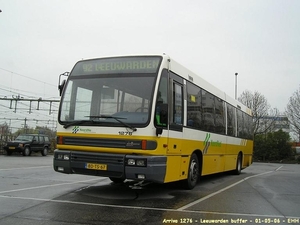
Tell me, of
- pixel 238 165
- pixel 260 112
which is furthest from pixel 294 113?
pixel 238 165

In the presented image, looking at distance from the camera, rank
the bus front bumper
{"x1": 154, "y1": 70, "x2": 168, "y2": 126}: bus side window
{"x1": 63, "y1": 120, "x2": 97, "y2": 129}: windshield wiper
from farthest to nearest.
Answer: {"x1": 63, "y1": 120, "x2": 97, "y2": 129}: windshield wiper < {"x1": 154, "y1": 70, "x2": 168, "y2": 126}: bus side window < the bus front bumper

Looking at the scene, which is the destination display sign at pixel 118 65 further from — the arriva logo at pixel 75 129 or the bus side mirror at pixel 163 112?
the arriva logo at pixel 75 129

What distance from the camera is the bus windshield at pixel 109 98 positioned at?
7219 millimetres

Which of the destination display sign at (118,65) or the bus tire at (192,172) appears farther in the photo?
the bus tire at (192,172)

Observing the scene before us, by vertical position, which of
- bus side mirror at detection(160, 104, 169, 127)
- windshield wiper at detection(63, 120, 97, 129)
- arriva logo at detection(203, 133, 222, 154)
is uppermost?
bus side mirror at detection(160, 104, 169, 127)

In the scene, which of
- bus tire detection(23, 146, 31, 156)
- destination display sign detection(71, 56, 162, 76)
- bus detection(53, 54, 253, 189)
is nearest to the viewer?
bus detection(53, 54, 253, 189)

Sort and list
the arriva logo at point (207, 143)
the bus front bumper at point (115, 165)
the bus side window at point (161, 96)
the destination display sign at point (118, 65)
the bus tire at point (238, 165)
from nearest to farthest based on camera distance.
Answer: the bus front bumper at point (115, 165)
the bus side window at point (161, 96)
the destination display sign at point (118, 65)
the arriva logo at point (207, 143)
the bus tire at point (238, 165)

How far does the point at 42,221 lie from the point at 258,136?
141 feet

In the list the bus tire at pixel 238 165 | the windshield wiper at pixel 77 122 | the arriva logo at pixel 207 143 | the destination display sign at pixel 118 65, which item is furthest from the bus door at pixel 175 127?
the bus tire at pixel 238 165

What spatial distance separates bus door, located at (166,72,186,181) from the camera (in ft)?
25.1

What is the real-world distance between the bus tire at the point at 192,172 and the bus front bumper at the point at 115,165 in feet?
6.39

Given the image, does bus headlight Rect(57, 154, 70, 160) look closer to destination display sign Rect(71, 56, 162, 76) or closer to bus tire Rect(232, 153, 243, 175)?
destination display sign Rect(71, 56, 162, 76)

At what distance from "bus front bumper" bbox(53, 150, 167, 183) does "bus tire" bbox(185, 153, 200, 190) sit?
6.39 ft

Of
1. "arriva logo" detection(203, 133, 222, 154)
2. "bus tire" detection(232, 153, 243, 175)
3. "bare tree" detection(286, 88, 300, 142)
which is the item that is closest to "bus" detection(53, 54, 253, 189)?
"arriva logo" detection(203, 133, 222, 154)
